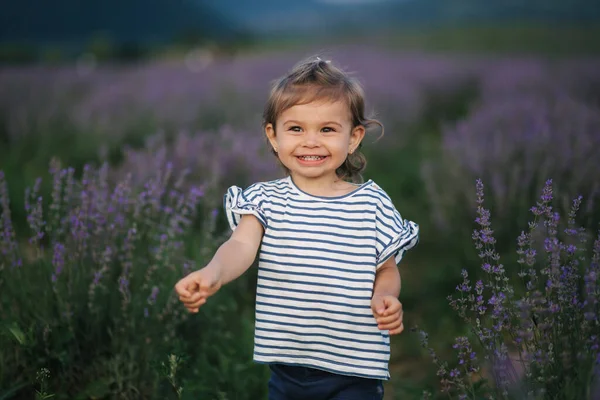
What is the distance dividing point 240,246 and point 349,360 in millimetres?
503

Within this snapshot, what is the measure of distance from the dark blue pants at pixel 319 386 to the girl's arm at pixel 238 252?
1.34 feet

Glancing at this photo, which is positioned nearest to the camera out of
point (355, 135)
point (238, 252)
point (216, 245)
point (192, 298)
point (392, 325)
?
point (192, 298)

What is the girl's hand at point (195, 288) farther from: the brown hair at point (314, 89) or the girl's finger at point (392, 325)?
the brown hair at point (314, 89)

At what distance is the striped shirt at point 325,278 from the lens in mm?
2102

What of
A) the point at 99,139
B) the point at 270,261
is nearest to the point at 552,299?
the point at 270,261

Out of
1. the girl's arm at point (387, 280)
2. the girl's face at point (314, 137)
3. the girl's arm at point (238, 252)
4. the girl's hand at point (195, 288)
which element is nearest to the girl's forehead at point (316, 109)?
the girl's face at point (314, 137)

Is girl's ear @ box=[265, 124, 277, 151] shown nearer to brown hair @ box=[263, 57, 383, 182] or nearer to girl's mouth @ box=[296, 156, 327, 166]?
brown hair @ box=[263, 57, 383, 182]

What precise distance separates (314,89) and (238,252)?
0.59 m

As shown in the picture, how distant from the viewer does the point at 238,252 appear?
2094mm

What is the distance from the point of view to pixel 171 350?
2.74 meters

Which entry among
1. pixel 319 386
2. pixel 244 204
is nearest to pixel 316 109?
pixel 244 204

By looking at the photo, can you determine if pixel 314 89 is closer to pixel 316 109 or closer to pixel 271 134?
pixel 316 109

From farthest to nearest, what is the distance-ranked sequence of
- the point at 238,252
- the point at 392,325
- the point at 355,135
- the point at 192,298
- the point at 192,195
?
the point at 192,195, the point at 355,135, the point at 238,252, the point at 392,325, the point at 192,298

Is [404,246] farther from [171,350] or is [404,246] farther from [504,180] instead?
[504,180]
